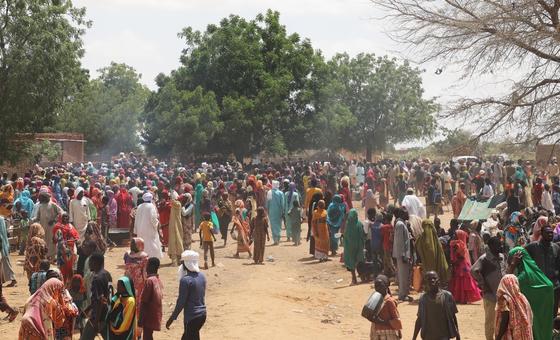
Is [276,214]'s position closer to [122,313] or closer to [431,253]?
[431,253]

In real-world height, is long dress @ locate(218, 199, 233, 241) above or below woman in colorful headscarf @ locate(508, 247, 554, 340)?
above

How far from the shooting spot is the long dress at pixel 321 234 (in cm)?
1881

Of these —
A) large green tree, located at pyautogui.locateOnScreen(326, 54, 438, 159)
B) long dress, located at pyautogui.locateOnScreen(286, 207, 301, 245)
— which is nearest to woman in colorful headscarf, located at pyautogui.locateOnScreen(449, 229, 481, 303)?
long dress, located at pyautogui.locateOnScreen(286, 207, 301, 245)

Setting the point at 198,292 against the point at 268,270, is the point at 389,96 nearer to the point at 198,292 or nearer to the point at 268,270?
the point at 268,270

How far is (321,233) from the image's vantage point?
18.9m

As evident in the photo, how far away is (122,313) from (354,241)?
788 cm

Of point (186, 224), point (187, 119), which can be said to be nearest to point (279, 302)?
point (186, 224)

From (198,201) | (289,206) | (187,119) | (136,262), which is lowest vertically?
(136,262)

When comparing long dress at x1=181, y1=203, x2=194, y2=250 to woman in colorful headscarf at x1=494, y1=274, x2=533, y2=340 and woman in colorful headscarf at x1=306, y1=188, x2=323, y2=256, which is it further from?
woman in colorful headscarf at x1=494, y1=274, x2=533, y2=340

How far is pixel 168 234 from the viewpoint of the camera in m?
17.8

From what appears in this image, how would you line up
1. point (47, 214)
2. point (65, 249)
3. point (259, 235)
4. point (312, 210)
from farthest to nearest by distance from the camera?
point (312, 210) < point (259, 235) < point (47, 214) < point (65, 249)

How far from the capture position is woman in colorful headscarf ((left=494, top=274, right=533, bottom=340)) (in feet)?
28.7

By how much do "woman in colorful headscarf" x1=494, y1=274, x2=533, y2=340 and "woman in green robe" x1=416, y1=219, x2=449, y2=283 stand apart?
501 cm

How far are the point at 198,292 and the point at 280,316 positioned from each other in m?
3.66
